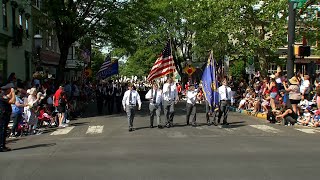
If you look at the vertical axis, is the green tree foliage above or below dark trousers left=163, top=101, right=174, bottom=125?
above

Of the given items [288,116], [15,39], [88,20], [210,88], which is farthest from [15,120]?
[15,39]

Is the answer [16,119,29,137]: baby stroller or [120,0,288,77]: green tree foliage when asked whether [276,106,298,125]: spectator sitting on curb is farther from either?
[16,119,29,137]: baby stroller

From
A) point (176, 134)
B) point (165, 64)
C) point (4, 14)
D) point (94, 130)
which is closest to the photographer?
point (176, 134)

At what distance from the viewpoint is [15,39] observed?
30578 mm

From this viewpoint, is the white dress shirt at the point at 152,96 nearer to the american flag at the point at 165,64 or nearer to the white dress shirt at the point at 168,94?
the white dress shirt at the point at 168,94

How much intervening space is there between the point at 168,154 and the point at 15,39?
22.9 m

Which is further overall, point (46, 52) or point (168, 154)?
point (46, 52)

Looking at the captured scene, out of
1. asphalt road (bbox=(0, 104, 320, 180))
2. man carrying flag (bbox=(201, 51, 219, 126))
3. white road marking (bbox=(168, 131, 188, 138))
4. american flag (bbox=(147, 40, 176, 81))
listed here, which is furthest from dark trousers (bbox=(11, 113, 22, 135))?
man carrying flag (bbox=(201, 51, 219, 126))

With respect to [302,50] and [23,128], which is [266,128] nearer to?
[302,50]

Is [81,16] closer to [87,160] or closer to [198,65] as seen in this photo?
[87,160]

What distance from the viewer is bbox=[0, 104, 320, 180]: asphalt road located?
837 centimetres

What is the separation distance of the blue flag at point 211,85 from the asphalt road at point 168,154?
1.80 metres

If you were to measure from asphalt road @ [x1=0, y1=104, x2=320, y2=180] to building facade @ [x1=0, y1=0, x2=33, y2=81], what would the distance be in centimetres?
1451

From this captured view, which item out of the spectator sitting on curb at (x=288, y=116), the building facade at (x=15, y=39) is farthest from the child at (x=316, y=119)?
the building facade at (x=15, y=39)
